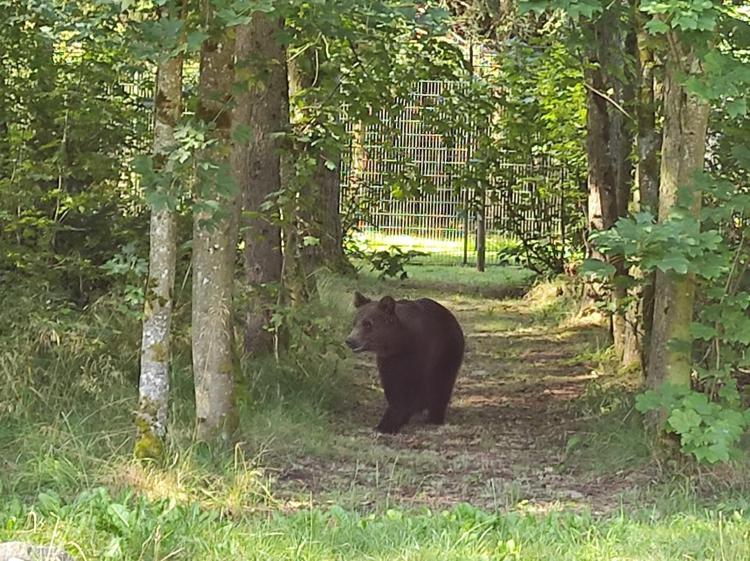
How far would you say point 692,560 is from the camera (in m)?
5.37

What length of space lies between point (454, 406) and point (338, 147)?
2420 mm

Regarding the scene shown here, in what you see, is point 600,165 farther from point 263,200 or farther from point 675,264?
point 675,264

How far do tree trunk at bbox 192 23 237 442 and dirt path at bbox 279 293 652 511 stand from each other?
554mm

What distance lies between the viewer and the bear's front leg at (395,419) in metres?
9.08

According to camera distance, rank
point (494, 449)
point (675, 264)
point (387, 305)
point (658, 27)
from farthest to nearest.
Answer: point (387, 305), point (494, 449), point (675, 264), point (658, 27)

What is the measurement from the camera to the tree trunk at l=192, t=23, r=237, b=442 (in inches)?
284

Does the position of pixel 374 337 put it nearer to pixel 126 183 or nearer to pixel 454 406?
pixel 454 406

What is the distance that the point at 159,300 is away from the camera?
6996mm

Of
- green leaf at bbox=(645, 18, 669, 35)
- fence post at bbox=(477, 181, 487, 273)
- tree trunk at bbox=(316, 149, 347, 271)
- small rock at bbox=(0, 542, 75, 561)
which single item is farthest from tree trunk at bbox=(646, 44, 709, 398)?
fence post at bbox=(477, 181, 487, 273)

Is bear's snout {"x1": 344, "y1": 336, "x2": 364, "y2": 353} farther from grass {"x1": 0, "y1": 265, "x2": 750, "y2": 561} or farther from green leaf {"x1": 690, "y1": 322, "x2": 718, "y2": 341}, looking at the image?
green leaf {"x1": 690, "y1": 322, "x2": 718, "y2": 341}

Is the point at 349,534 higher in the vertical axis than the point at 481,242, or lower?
lower

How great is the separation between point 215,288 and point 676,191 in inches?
106

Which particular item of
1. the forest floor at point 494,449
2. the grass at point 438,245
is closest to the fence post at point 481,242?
the grass at point 438,245

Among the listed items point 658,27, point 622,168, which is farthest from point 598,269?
point 622,168
